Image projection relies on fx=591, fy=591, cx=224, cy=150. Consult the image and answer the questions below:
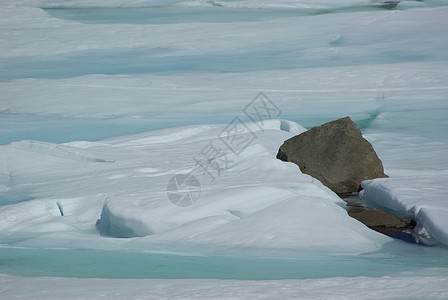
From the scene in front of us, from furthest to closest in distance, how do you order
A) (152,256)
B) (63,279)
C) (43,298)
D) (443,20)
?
(443,20) < (152,256) < (63,279) < (43,298)

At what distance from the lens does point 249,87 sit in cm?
836

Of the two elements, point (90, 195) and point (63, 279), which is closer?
point (63, 279)

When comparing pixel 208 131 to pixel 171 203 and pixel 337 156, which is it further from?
pixel 171 203

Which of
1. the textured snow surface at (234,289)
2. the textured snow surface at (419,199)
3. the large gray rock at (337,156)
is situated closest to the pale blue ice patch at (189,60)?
the large gray rock at (337,156)

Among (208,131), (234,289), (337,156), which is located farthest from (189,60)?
(234,289)

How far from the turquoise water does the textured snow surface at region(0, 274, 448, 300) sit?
0.63 feet

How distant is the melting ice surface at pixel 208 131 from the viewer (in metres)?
3.10

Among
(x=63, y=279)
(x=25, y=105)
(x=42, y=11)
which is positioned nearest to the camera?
(x=63, y=279)

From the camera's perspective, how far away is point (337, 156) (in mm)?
4527

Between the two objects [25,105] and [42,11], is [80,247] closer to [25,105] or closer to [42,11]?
[25,105]

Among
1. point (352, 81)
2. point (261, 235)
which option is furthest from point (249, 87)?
point (261, 235)

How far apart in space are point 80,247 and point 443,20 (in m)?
9.76

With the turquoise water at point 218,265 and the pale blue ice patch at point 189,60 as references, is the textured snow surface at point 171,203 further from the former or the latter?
the pale blue ice patch at point 189,60

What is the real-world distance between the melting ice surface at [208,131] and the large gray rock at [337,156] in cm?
19
